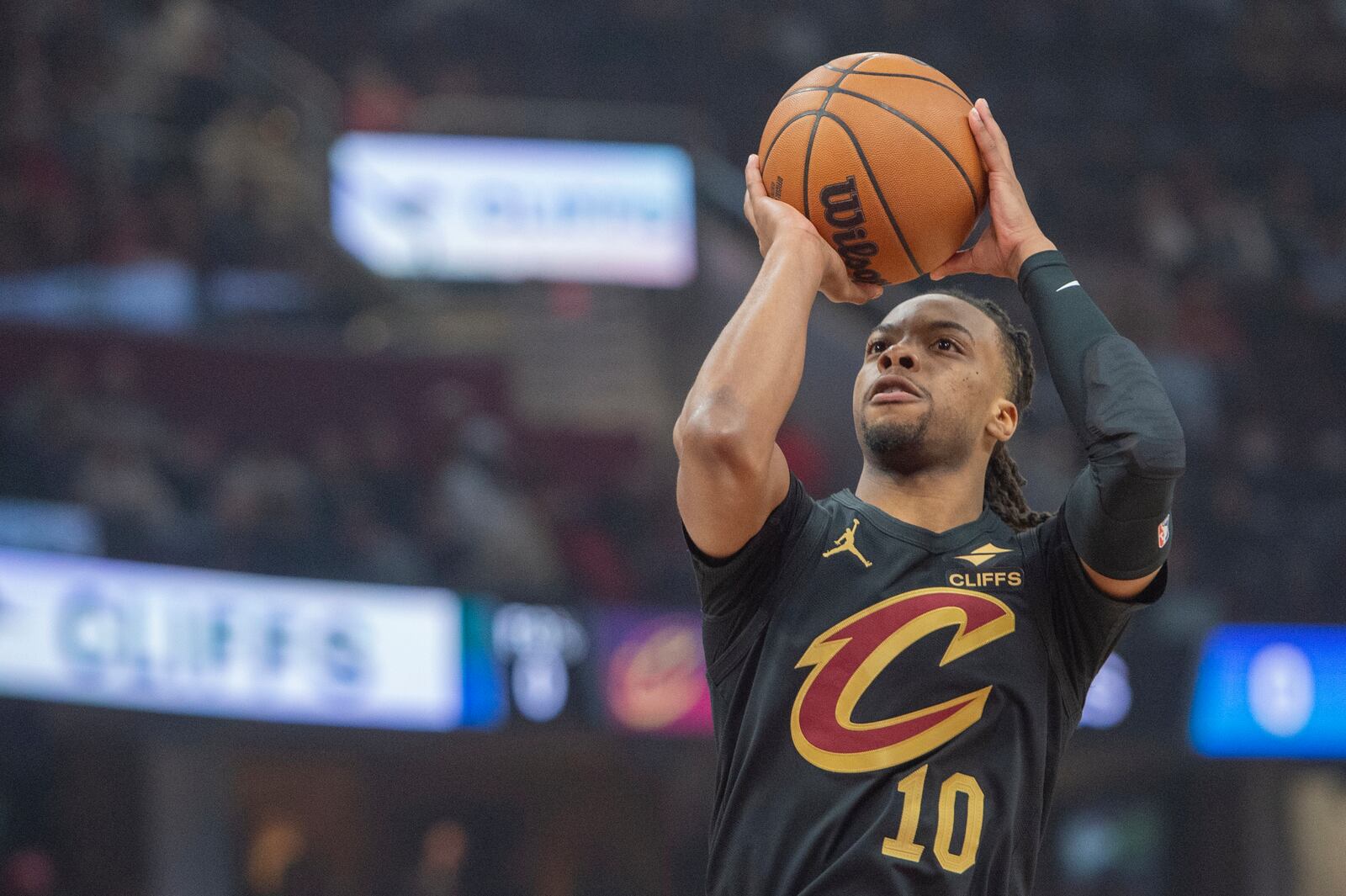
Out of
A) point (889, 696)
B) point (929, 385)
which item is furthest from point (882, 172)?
point (889, 696)

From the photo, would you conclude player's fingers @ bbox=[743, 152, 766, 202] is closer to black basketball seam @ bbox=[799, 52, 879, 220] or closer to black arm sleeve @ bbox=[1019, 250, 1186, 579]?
black basketball seam @ bbox=[799, 52, 879, 220]

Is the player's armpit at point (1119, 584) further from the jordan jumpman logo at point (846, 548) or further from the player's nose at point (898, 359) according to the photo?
the player's nose at point (898, 359)

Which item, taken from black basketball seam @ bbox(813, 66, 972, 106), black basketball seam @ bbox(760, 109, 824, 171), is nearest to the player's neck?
black basketball seam @ bbox(760, 109, 824, 171)

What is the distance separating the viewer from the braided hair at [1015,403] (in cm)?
281

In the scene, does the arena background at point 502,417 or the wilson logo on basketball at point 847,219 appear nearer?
the wilson logo on basketball at point 847,219

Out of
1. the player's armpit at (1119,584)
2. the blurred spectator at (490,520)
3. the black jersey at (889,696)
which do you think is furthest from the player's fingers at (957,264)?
the blurred spectator at (490,520)

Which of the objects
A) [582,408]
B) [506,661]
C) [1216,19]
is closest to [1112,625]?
[506,661]

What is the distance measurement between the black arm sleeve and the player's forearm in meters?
0.46

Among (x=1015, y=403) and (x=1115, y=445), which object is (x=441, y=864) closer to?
(x=1015, y=403)

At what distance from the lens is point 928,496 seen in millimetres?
2633

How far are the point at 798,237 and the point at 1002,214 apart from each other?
1.48 feet

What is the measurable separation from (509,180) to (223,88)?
9.86ft

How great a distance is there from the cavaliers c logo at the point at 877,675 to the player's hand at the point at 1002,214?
2.16 ft

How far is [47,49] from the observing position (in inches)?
436
